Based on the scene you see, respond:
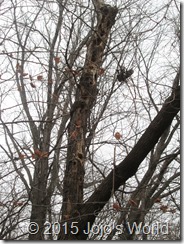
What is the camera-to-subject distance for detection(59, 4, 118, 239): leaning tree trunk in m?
2.91

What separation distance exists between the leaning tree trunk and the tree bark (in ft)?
0.31

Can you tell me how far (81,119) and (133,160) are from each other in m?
0.92

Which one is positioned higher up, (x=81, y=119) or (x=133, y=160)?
(x=81, y=119)

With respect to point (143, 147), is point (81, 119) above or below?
above

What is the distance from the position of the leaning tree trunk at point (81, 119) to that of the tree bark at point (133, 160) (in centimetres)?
9

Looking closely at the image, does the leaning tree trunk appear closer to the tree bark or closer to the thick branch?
the tree bark

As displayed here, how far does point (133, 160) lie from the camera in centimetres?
256

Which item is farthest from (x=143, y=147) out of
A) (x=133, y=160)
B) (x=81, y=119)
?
(x=81, y=119)

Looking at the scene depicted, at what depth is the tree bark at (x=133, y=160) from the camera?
254cm

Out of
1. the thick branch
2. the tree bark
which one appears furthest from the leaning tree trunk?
the thick branch

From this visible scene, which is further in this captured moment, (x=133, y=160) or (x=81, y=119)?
(x=81, y=119)

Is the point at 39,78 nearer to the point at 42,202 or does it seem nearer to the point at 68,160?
the point at 68,160

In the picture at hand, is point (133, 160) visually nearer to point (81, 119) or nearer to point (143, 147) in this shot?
point (143, 147)

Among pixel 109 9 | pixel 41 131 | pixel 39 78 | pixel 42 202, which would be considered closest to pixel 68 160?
pixel 42 202
